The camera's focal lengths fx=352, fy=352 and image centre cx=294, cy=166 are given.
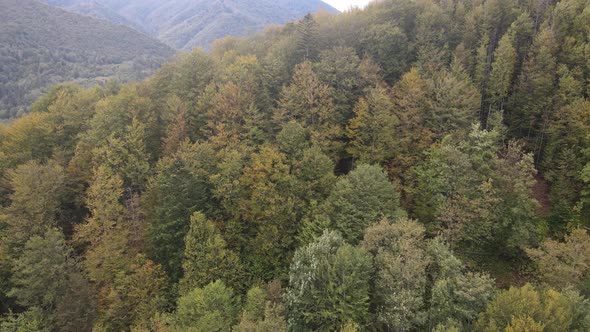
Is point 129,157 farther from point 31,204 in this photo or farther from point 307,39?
point 307,39

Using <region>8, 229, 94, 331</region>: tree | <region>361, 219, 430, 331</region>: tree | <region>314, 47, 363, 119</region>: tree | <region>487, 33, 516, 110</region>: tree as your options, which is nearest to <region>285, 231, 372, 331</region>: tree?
<region>361, 219, 430, 331</region>: tree

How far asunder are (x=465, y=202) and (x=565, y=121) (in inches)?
721

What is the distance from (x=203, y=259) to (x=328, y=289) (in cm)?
1390

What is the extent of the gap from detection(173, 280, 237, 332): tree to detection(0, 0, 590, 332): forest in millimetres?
181

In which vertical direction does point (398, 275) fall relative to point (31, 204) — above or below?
above

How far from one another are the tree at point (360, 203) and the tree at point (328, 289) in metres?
5.43

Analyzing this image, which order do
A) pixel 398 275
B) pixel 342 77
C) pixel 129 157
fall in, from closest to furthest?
pixel 398 275 → pixel 129 157 → pixel 342 77

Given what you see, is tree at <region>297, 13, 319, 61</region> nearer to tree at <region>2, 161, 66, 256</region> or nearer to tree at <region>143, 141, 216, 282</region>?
tree at <region>143, 141, 216, 282</region>

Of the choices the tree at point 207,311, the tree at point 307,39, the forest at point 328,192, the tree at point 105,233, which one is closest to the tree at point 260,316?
the forest at point 328,192

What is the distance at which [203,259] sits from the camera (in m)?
35.6

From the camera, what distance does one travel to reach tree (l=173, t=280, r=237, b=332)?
29.3 m

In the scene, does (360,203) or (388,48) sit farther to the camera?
(388,48)

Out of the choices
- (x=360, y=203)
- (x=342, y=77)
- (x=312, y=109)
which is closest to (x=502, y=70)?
(x=342, y=77)

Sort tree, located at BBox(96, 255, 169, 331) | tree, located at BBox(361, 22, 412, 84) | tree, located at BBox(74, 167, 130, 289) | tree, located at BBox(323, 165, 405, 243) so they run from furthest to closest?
tree, located at BBox(361, 22, 412, 84)
tree, located at BBox(74, 167, 130, 289)
tree, located at BBox(96, 255, 169, 331)
tree, located at BBox(323, 165, 405, 243)
